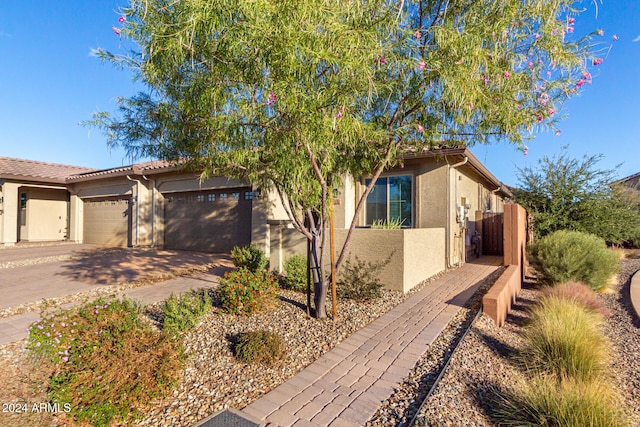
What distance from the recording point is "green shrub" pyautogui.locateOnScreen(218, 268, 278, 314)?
534 centimetres

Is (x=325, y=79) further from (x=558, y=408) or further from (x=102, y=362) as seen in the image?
(x=558, y=408)

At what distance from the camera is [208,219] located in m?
13.4

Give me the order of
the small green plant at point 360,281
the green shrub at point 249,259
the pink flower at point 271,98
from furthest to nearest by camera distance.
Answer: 1. the green shrub at point 249,259
2. the small green plant at point 360,281
3. the pink flower at point 271,98

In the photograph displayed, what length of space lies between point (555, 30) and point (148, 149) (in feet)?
19.4

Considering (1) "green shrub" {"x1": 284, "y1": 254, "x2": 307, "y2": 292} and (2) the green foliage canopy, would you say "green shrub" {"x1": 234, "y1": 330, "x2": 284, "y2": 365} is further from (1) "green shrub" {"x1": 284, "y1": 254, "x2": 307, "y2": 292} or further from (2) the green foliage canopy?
(2) the green foliage canopy

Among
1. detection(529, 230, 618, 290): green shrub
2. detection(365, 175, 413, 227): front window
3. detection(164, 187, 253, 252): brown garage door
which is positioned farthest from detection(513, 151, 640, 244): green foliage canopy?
detection(164, 187, 253, 252): brown garage door

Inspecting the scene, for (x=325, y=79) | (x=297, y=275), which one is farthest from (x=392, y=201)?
(x=325, y=79)

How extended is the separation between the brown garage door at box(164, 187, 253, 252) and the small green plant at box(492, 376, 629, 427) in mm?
10375

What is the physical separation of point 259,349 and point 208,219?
1041cm

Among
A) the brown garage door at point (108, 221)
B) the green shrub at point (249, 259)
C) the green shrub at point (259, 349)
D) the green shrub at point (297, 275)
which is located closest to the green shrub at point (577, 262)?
the green shrub at point (297, 275)

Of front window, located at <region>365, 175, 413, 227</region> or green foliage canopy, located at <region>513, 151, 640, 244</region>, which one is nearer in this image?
front window, located at <region>365, 175, 413, 227</region>

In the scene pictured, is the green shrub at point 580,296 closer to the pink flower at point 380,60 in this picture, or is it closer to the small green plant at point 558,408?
the small green plant at point 558,408

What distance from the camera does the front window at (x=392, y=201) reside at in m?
10.8

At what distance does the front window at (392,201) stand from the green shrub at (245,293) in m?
5.77
